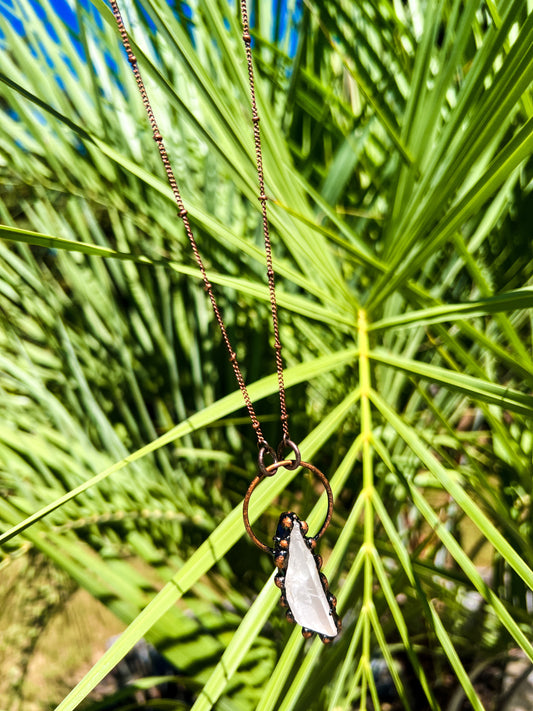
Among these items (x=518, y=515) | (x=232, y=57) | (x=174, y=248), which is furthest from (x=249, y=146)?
(x=518, y=515)

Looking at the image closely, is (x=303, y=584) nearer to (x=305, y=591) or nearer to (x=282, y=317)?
(x=305, y=591)

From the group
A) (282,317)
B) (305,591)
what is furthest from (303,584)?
(282,317)

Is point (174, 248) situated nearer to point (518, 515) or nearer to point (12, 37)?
point (12, 37)

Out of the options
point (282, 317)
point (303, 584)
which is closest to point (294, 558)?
point (303, 584)

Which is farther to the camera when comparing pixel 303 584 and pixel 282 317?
pixel 282 317
